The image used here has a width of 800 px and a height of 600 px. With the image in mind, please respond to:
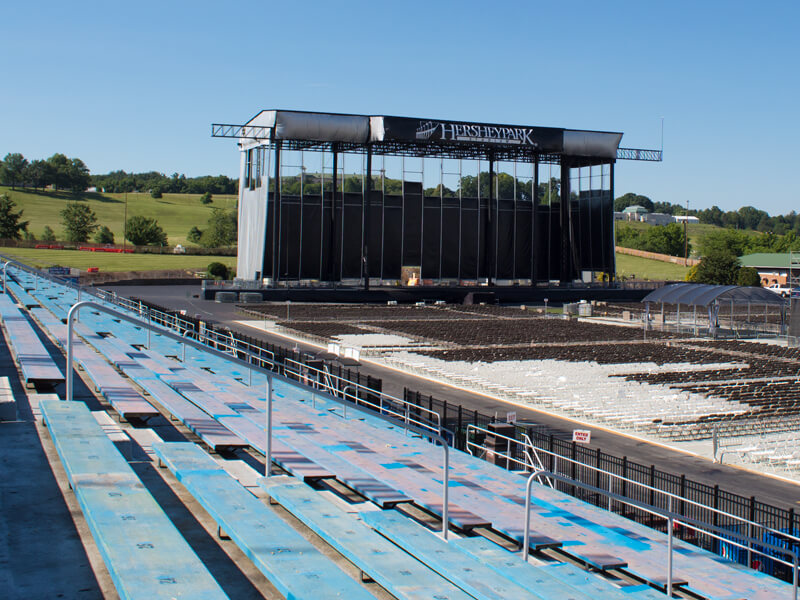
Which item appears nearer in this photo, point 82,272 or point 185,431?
point 185,431

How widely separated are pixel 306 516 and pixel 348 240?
8202 cm

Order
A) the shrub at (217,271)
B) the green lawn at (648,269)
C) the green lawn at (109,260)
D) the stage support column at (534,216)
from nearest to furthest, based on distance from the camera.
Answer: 1. the stage support column at (534,216)
2. the shrub at (217,271)
3. the green lawn at (109,260)
4. the green lawn at (648,269)

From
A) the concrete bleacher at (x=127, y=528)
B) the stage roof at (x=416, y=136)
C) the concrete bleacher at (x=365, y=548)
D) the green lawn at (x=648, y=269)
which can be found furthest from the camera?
the green lawn at (x=648, y=269)

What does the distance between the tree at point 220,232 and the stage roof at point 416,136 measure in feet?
290

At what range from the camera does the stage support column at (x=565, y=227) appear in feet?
330

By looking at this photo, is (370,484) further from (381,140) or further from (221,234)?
(221,234)

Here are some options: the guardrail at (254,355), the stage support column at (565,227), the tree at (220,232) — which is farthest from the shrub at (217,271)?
the tree at (220,232)

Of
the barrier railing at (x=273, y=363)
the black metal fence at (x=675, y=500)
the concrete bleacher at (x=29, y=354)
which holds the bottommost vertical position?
the black metal fence at (x=675, y=500)

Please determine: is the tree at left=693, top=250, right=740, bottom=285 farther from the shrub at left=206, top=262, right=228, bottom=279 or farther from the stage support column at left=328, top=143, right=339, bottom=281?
the shrub at left=206, top=262, right=228, bottom=279

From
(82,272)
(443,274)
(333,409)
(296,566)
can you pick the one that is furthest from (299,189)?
(296,566)

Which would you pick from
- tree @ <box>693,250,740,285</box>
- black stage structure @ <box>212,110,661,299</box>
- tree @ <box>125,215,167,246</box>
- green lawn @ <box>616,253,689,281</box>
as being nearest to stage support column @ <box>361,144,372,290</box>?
black stage structure @ <box>212,110,661,299</box>

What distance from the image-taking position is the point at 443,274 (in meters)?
97.2

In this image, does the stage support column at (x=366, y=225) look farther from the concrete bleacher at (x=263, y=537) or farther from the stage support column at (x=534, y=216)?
the concrete bleacher at (x=263, y=537)

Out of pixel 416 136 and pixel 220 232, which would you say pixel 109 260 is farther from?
pixel 416 136
